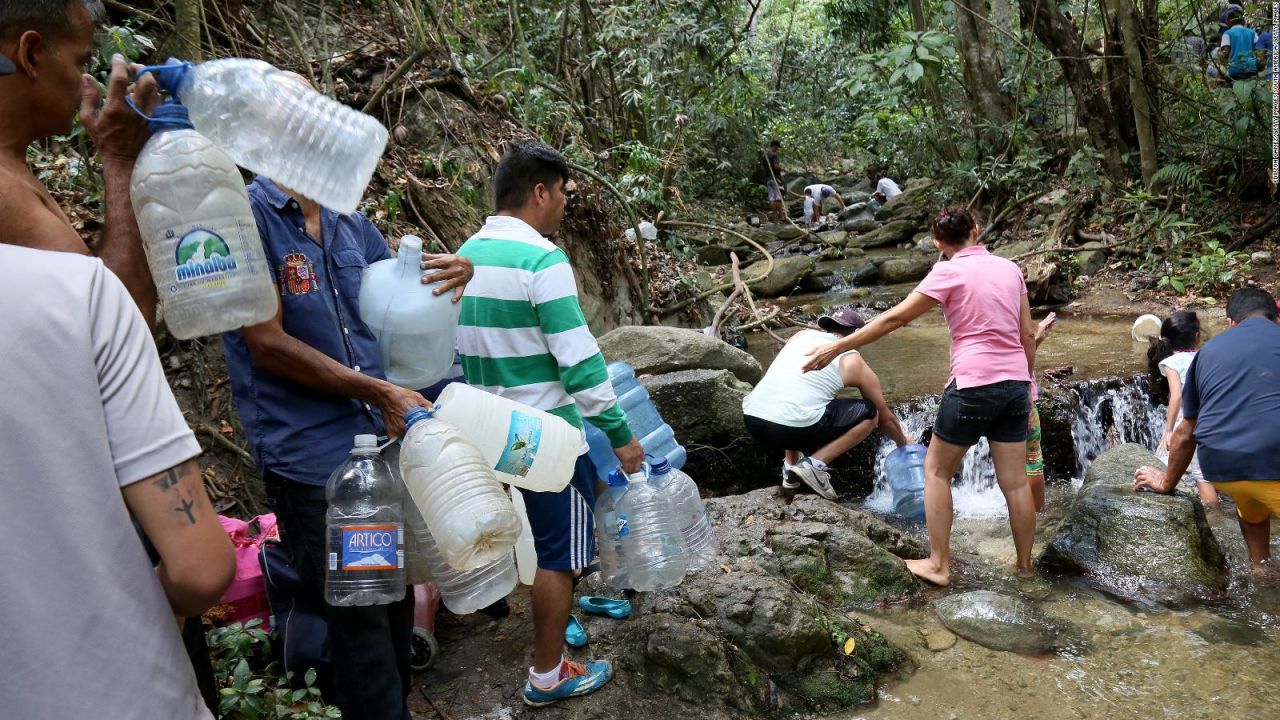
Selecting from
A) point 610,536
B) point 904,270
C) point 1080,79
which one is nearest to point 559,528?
point 610,536

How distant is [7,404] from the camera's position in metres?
1.18

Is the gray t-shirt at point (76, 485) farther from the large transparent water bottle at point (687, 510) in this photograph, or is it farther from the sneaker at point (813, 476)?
the sneaker at point (813, 476)

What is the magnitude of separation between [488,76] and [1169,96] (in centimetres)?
952

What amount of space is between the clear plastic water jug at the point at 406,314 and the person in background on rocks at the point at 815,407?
117 inches

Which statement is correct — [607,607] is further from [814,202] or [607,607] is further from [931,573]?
[814,202]

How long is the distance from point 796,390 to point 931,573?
1346 mm

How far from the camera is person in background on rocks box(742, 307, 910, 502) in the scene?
5.20 meters

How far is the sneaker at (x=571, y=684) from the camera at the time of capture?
2941 millimetres

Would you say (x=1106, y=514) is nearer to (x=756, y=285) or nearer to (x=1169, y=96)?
(x=756, y=285)

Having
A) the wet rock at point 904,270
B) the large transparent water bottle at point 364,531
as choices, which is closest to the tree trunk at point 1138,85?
the wet rock at point 904,270

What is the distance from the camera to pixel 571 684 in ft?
9.77

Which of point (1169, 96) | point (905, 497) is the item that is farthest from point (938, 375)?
point (1169, 96)

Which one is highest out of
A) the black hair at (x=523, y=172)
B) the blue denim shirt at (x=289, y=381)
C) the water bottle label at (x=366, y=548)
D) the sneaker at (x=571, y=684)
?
the black hair at (x=523, y=172)

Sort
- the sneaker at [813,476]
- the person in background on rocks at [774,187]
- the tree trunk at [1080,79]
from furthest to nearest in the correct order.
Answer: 1. the person in background on rocks at [774,187]
2. the tree trunk at [1080,79]
3. the sneaker at [813,476]
